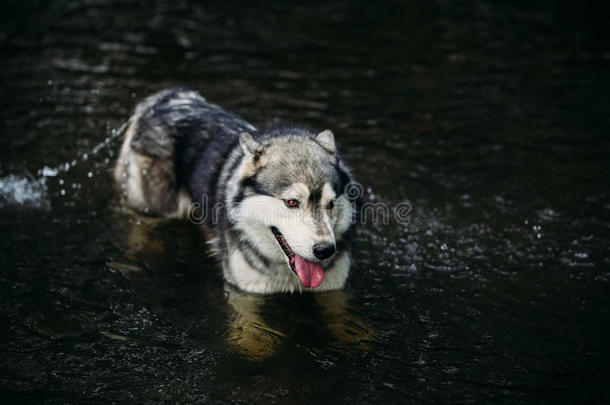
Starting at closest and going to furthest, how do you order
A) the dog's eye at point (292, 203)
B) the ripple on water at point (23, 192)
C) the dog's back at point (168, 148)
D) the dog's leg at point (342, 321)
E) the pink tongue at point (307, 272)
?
the dog's eye at point (292, 203)
the pink tongue at point (307, 272)
the dog's leg at point (342, 321)
the dog's back at point (168, 148)
the ripple on water at point (23, 192)

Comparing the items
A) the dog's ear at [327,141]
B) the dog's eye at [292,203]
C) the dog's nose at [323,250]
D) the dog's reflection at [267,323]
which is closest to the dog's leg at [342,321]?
the dog's reflection at [267,323]

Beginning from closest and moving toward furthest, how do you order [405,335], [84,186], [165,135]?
[405,335] → [165,135] → [84,186]

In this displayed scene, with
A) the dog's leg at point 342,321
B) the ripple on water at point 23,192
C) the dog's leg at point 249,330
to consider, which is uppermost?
the ripple on water at point 23,192

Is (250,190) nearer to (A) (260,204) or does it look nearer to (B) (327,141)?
(A) (260,204)

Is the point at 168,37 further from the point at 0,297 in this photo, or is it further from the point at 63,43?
the point at 0,297

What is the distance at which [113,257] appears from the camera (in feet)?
20.9

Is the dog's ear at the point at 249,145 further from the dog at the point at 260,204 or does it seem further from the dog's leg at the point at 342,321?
the dog's leg at the point at 342,321

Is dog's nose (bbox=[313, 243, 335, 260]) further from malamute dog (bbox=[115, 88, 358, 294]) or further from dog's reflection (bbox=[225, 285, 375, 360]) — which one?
dog's reflection (bbox=[225, 285, 375, 360])

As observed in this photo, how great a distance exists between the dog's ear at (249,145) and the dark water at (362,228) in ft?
4.80

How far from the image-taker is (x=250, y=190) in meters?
5.11

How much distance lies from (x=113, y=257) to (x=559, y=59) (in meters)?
10.1

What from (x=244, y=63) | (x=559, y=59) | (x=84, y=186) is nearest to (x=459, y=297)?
(x=84, y=186)

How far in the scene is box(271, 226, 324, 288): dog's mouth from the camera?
4945 mm

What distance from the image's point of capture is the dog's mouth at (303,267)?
4945 mm
